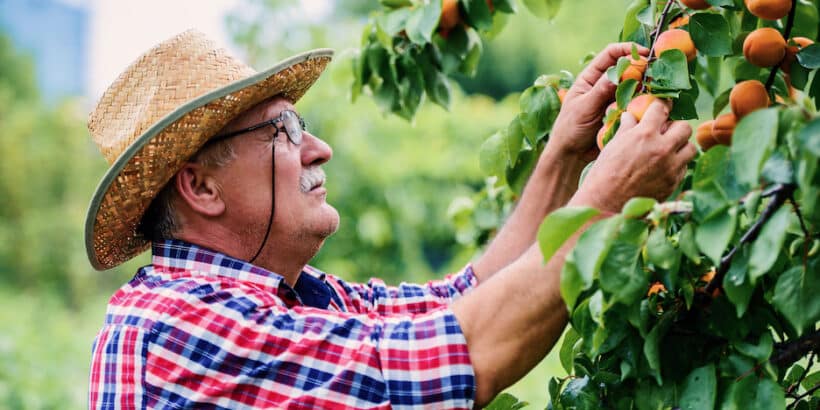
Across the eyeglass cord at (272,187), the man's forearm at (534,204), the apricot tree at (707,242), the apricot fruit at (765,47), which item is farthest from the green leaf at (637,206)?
the eyeglass cord at (272,187)

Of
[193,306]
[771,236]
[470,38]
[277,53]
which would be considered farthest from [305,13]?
[771,236]

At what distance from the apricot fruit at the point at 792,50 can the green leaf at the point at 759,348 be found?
0.47 m

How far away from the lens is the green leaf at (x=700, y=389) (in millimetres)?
1174

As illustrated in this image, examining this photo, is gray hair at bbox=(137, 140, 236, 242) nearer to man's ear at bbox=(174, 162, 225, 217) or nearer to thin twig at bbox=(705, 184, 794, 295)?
man's ear at bbox=(174, 162, 225, 217)

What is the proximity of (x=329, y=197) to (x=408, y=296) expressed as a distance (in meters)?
4.32

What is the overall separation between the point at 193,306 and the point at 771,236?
3.13 feet

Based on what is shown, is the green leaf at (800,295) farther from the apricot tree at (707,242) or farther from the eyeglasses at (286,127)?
the eyeglasses at (286,127)

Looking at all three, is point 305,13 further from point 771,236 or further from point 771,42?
point 771,236

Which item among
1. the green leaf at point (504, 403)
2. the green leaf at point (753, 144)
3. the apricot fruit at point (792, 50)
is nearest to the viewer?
the green leaf at point (753, 144)

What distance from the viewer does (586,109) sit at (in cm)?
159

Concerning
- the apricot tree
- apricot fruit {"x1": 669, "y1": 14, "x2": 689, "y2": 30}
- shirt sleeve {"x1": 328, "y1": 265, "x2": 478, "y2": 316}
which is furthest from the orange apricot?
shirt sleeve {"x1": 328, "y1": 265, "x2": 478, "y2": 316}

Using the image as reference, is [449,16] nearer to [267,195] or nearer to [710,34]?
[267,195]

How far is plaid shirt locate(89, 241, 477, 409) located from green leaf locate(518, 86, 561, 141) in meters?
0.47

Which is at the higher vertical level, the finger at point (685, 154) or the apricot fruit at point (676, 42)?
the apricot fruit at point (676, 42)
